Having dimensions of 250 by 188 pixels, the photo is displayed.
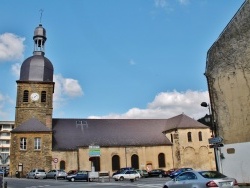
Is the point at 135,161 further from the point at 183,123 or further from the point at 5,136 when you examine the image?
the point at 5,136

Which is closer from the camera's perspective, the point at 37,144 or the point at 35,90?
the point at 37,144

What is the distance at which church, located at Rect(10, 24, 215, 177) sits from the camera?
4731 centimetres

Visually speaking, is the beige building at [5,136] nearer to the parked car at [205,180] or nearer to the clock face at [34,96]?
the clock face at [34,96]

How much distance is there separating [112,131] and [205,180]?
4092cm

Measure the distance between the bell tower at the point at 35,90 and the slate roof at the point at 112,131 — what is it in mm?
3451

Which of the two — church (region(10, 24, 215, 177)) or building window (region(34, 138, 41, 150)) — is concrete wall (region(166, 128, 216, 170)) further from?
building window (region(34, 138, 41, 150))

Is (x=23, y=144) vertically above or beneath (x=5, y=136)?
beneath

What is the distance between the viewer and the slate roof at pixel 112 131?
161 ft

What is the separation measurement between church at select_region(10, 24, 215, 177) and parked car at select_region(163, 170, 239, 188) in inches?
1363

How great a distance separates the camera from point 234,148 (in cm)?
1884

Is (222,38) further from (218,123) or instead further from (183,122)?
(183,122)

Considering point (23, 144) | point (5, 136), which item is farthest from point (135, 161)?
point (5, 136)

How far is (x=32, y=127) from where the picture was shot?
46.3 metres

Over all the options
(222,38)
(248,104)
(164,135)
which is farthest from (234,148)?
(164,135)
